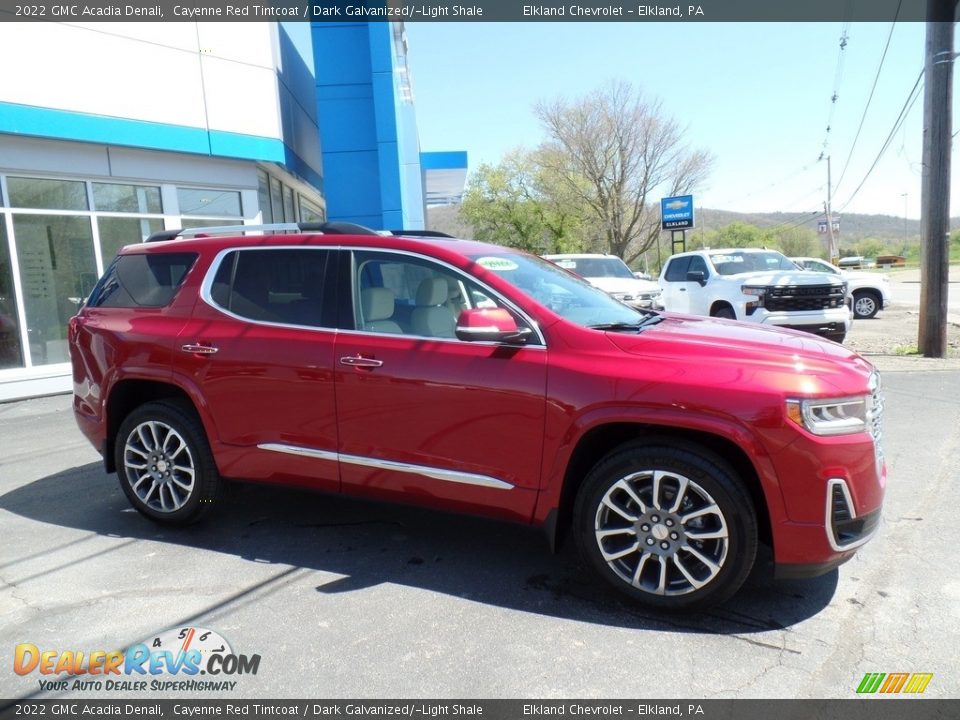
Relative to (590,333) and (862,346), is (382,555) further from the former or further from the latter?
(862,346)

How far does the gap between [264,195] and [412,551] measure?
12.3 m

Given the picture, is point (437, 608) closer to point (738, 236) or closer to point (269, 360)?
point (269, 360)

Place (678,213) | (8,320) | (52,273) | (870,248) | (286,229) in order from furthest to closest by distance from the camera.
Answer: (870,248), (678,213), (52,273), (8,320), (286,229)

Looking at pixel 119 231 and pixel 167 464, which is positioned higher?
pixel 119 231

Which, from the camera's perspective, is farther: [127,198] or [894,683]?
[127,198]

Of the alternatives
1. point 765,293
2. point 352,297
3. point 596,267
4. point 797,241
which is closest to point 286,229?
point 352,297

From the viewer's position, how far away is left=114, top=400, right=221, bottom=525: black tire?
165 inches

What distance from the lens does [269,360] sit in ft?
12.7

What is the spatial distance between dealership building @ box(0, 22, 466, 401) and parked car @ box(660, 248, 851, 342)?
6.32 m

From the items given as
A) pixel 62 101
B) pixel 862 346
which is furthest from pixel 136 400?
pixel 862 346

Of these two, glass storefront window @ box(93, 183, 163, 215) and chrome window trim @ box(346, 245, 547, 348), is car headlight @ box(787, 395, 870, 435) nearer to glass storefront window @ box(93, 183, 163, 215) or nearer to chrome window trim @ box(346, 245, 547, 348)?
chrome window trim @ box(346, 245, 547, 348)

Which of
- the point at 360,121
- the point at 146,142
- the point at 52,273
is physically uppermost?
the point at 360,121

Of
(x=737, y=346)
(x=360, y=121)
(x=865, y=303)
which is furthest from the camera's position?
(x=865, y=303)

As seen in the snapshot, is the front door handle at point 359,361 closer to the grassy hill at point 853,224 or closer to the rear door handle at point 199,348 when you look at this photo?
the rear door handle at point 199,348
